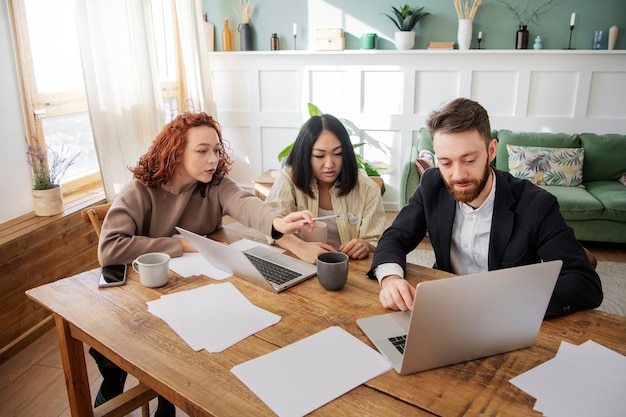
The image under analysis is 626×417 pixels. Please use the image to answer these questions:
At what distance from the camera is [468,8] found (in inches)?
165

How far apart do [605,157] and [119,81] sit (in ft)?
12.4

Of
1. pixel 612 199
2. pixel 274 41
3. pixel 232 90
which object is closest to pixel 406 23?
pixel 274 41

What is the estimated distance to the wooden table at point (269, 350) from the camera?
0.88 m

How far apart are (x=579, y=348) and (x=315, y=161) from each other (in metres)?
1.19

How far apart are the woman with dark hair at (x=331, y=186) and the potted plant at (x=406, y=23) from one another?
2.62 meters

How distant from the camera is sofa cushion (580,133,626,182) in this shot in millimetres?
3879

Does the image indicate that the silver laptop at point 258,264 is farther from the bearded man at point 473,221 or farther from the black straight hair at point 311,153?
the black straight hair at point 311,153

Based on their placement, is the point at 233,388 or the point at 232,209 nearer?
the point at 233,388

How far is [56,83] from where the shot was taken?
2.86m

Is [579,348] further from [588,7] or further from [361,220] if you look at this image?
[588,7]

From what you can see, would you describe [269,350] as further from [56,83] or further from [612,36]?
[612,36]

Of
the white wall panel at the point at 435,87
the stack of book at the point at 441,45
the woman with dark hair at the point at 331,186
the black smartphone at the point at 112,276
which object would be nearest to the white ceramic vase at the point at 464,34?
the stack of book at the point at 441,45

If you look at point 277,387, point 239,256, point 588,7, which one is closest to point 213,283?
point 239,256

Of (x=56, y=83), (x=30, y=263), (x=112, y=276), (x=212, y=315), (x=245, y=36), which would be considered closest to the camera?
(x=212, y=315)
